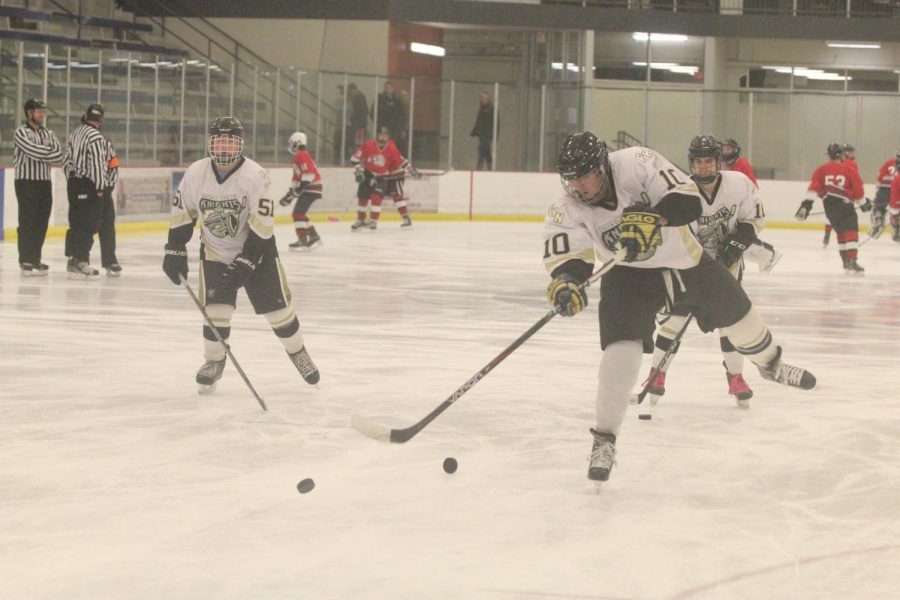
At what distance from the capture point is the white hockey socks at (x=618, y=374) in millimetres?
3859

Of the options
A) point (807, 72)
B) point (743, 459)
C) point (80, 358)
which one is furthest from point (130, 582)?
point (807, 72)

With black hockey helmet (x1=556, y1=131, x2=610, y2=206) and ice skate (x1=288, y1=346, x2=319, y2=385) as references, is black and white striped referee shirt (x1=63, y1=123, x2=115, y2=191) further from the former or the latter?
black hockey helmet (x1=556, y1=131, x2=610, y2=206)

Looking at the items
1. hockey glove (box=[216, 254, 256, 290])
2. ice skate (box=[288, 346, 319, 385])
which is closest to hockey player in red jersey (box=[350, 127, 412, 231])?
ice skate (box=[288, 346, 319, 385])

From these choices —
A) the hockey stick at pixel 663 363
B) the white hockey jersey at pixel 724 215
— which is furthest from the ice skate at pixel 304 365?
the white hockey jersey at pixel 724 215

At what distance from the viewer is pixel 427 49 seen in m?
21.3

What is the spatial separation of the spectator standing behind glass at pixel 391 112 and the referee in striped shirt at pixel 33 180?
9.17 m

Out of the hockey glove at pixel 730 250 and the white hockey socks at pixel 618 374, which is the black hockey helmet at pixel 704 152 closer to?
the hockey glove at pixel 730 250

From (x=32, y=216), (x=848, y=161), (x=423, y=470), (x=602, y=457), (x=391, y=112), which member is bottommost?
(x=423, y=470)

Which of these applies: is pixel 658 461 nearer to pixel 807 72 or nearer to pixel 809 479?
pixel 809 479

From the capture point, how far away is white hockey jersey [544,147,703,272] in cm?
394

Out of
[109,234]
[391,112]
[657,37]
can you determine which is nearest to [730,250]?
[109,234]

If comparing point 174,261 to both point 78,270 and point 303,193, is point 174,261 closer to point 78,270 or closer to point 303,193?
point 78,270

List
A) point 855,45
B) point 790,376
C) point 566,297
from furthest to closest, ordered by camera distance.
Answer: point 855,45 < point 790,376 < point 566,297

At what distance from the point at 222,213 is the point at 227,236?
0.35 ft
